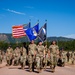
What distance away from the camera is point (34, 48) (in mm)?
23438

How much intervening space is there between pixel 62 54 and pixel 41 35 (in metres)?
2.50

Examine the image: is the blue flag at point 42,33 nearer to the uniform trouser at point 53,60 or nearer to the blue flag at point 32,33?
the blue flag at point 32,33

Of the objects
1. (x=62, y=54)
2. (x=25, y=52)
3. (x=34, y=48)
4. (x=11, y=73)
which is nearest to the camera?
(x=11, y=73)

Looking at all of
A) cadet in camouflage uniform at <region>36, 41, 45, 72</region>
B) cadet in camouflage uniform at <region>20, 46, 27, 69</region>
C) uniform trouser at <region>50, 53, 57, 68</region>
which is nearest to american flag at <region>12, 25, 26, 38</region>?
cadet in camouflage uniform at <region>20, 46, 27, 69</region>

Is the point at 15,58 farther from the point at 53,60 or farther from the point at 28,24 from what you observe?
the point at 53,60

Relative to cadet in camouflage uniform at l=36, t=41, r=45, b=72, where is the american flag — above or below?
above

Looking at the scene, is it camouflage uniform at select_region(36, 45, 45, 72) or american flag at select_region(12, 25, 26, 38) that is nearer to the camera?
camouflage uniform at select_region(36, 45, 45, 72)

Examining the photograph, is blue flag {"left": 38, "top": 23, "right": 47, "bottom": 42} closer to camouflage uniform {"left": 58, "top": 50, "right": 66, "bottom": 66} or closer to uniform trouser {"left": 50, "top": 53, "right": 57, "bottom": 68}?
camouflage uniform {"left": 58, "top": 50, "right": 66, "bottom": 66}

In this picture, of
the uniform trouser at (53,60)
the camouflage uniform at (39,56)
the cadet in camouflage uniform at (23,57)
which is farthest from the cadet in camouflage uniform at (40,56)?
the cadet in camouflage uniform at (23,57)

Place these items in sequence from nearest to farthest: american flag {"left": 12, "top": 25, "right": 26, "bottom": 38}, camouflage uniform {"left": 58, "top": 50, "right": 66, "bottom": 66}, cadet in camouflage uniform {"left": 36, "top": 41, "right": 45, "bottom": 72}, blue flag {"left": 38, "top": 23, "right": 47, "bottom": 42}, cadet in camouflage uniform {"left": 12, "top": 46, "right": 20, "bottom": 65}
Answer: cadet in camouflage uniform {"left": 36, "top": 41, "right": 45, "bottom": 72} → camouflage uniform {"left": 58, "top": 50, "right": 66, "bottom": 66} → blue flag {"left": 38, "top": 23, "right": 47, "bottom": 42} → cadet in camouflage uniform {"left": 12, "top": 46, "right": 20, "bottom": 65} → american flag {"left": 12, "top": 25, "right": 26, "bottom": 38}

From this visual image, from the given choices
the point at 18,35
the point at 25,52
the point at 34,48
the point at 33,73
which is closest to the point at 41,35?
the point at 18,35

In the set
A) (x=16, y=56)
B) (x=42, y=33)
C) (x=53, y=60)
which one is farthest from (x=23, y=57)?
(x=42, y=33)

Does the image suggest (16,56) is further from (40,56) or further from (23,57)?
(40,56)

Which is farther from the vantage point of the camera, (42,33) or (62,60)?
(42,33)
